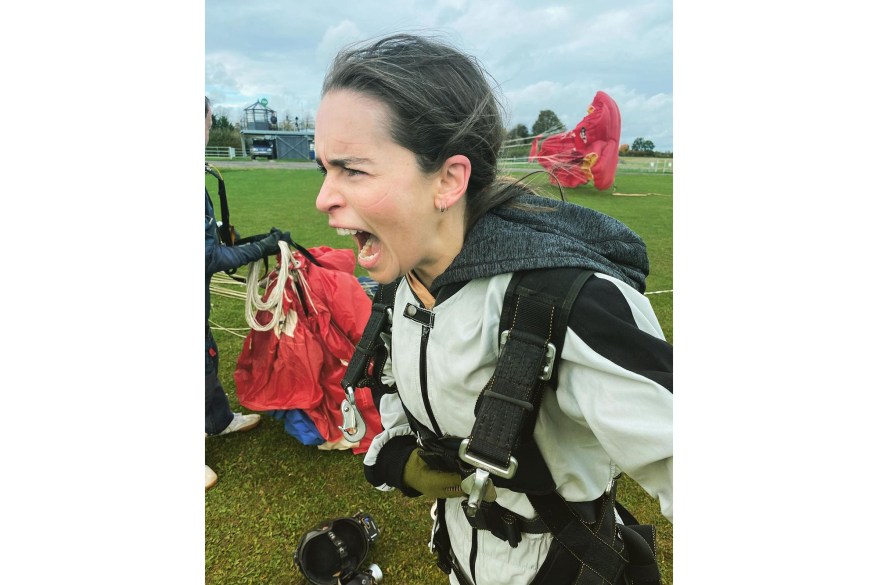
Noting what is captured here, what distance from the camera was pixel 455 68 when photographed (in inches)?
46.8

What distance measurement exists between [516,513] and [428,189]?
2.98 ft

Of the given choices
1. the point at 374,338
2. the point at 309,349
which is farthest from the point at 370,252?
the point at 309,349

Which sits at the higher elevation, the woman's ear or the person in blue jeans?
the woman's ear

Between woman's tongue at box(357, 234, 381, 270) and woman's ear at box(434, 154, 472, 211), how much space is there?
178 mm

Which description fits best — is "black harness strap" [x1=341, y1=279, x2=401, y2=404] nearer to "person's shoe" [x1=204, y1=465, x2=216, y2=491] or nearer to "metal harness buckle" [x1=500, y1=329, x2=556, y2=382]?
"metal harness buckle" [x1=500, y1=329, x2=556, y2=382]

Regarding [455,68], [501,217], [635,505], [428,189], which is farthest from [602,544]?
[635,505]

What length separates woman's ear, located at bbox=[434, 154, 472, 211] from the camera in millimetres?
1165

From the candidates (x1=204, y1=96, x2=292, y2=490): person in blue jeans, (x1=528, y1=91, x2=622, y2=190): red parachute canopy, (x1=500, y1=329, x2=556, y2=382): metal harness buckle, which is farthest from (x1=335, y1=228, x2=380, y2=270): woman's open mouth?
(x1=528, y1=91, x2=622, y2=190): red parachute canopy

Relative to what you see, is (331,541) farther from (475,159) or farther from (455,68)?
(455,68)

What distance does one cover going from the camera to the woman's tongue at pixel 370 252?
1.20 metres

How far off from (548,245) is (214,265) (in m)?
2.42

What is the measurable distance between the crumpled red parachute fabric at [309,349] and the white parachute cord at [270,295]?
4cm

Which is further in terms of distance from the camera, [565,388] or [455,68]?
[455,68]

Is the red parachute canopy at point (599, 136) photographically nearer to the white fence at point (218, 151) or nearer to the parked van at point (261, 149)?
the parked van at point (261, 149)
